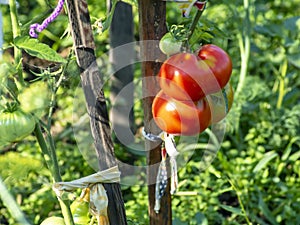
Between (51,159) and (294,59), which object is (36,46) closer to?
(51,159)

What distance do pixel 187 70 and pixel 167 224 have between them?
1.36ft

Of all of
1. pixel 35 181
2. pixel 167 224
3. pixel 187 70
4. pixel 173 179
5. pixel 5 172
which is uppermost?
pixel 187 70

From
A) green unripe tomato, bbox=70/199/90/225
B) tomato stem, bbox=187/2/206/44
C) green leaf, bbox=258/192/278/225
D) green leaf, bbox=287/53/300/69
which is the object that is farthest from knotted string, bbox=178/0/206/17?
green leaf, bbox=287/53/300/69

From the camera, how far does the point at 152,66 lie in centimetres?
109

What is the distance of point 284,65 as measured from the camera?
2260 mm

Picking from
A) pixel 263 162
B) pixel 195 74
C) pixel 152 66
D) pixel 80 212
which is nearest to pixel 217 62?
pixel 195 74

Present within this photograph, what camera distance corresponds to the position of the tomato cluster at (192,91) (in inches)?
36.7

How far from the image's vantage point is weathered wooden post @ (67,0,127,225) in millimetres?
983

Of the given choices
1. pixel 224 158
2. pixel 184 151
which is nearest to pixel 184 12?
pixel 184 151

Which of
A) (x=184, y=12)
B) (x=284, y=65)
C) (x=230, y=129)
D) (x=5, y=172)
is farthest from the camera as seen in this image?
(x=284, y=65)

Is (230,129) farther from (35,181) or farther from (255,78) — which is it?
(35,181)

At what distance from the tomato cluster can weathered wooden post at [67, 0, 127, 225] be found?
100 millimetres

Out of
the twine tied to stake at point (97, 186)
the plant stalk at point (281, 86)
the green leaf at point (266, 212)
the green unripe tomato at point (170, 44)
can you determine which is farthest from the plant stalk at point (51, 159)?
the plant stalk at point (281, 86)

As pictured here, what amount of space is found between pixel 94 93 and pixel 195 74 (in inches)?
7.4
